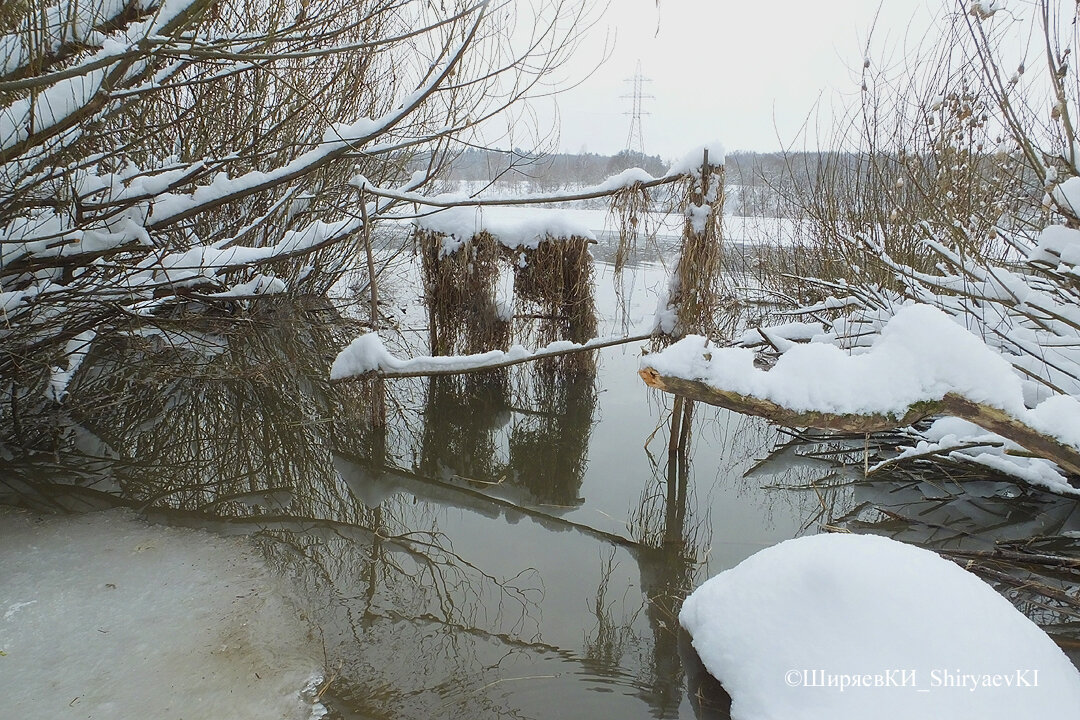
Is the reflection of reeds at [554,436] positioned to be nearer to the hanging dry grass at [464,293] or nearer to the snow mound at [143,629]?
the hanging dry grass at [464,293]

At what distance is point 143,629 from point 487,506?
2072 mm

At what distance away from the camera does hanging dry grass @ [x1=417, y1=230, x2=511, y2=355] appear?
6371mm

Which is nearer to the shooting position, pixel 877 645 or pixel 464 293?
pixel 877 645

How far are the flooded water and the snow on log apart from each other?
124 centimetres

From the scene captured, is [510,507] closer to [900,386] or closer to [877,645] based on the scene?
[877,645]

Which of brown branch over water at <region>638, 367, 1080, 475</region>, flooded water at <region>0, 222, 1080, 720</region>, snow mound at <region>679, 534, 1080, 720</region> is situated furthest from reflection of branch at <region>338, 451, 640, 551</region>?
brown branch over water at <region>638, 367, 1080, 475</region>

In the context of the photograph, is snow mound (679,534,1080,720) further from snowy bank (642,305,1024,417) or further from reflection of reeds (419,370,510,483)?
reflection of reeds (419,370,510,483)

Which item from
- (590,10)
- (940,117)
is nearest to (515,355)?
(590,10)

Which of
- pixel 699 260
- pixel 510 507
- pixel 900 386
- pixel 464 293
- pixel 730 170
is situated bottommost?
pixel 510 507

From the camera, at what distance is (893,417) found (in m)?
2.11

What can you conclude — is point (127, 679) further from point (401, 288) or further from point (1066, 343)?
point (401, 288)

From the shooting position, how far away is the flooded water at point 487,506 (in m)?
2.72

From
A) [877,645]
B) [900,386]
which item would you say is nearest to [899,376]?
[900,386]

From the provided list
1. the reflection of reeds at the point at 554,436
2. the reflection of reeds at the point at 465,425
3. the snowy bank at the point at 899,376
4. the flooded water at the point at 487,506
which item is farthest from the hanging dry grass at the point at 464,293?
the snowy bank at the point at 899,376
